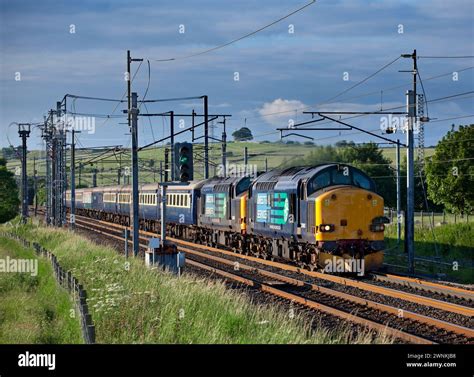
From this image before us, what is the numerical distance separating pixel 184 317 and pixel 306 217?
451 inches

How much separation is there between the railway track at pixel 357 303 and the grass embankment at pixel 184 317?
1.36 m

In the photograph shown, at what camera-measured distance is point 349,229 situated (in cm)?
2434

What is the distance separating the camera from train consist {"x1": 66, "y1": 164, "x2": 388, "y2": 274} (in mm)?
24172

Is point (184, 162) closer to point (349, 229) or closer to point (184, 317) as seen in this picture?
point (349, 229)

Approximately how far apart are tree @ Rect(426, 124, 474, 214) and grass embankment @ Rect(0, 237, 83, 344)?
79.6 feet

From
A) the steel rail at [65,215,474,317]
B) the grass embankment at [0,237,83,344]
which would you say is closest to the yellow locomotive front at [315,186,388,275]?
the steel rail at [65,215,474,317]

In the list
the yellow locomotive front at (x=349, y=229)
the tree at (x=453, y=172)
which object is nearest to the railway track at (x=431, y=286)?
the yellow locomotive front at (x=349, y=229)

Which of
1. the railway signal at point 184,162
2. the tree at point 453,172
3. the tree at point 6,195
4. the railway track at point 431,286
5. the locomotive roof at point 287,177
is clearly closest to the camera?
the railway track at point 431,286

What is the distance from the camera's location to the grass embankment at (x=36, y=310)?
17062 mm

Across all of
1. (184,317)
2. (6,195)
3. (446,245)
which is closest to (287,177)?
(446,245)

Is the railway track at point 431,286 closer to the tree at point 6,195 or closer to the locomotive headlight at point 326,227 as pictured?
the locomotive headlight at point 326,227

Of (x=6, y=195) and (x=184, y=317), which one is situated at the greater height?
(x=6, y=195)
